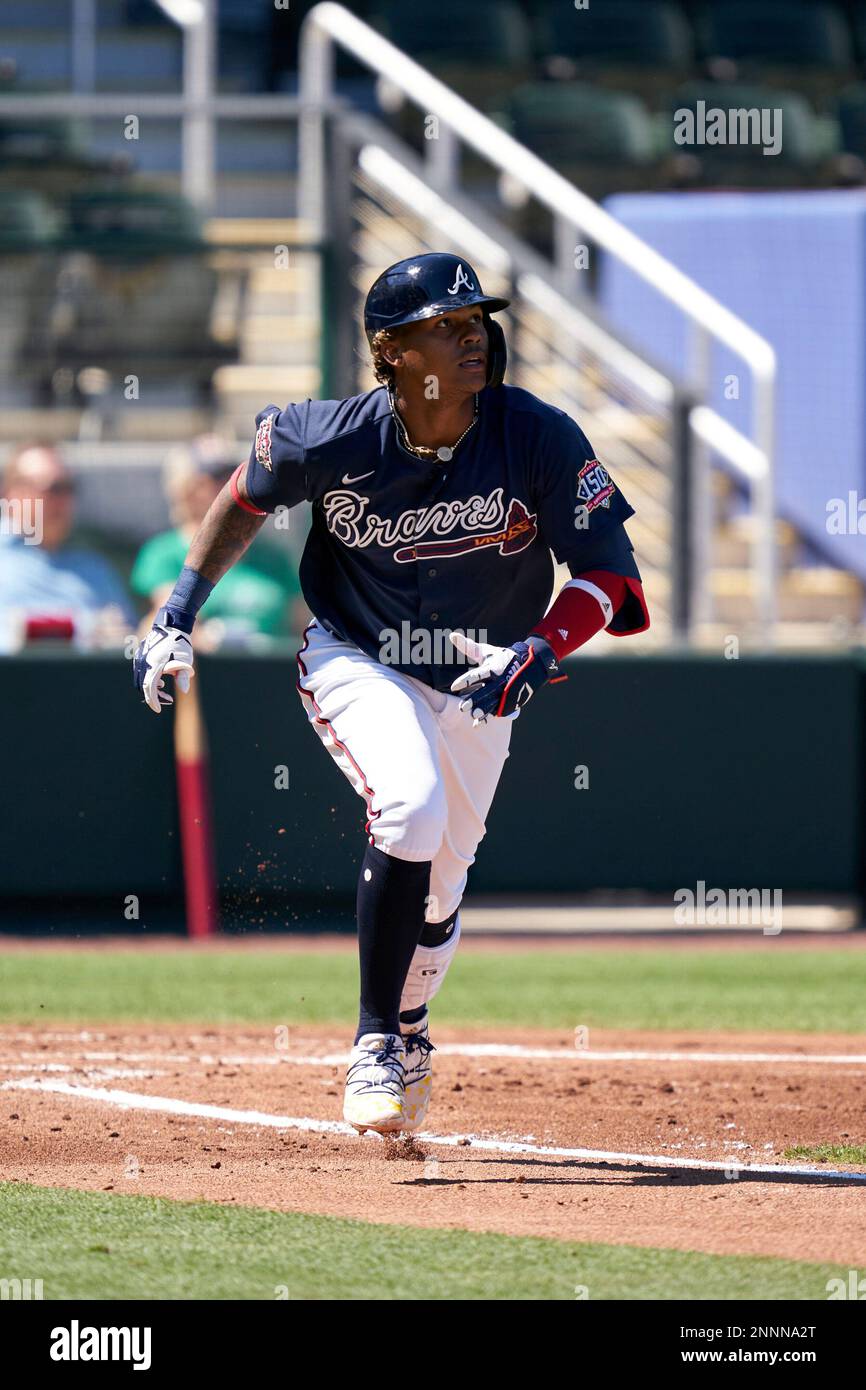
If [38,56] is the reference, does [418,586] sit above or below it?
below

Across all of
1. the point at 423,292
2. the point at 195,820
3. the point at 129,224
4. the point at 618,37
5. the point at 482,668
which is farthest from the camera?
the point at 618,37

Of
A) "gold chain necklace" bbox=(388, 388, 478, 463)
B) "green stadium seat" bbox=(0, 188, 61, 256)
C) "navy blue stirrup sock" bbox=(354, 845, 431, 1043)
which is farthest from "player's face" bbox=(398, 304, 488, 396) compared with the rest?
"green stadium seat" bbox=(0, 188, 61, 256)

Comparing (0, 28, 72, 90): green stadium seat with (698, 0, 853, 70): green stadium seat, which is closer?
(0, 28, 72, 90): green stadium seat

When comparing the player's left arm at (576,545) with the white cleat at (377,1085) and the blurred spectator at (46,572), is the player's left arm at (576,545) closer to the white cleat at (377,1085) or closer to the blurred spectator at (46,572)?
the white cleat at (377,1085)

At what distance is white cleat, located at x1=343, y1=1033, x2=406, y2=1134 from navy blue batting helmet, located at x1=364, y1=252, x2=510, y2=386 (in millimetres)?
1535

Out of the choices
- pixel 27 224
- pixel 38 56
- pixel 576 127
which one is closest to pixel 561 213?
pixel 27 224

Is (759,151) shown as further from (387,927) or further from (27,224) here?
(387,927)

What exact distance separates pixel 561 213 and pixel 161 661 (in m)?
7.61

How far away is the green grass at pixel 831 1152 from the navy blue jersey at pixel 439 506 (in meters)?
1.25

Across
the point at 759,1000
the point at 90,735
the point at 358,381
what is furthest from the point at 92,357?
the point at 759,1000

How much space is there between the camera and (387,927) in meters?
4.38

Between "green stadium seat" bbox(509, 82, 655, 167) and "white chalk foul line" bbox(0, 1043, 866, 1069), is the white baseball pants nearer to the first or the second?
"white chalk foul line" bbox(0, 1043, 866, 1069)

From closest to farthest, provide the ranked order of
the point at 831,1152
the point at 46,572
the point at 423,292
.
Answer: the point at 423,292, the point at 831,1152, the point at 46,572

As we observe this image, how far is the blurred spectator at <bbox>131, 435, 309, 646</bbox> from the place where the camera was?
967 centimetres
